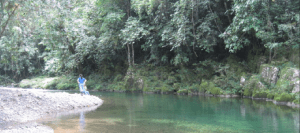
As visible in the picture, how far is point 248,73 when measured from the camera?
17.3 meters

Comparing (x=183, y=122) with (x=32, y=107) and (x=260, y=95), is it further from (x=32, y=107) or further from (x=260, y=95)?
(x=260, y=95)

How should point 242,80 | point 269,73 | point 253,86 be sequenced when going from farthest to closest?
point 242,80, point 253,86, point 269,73

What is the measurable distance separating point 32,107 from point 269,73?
1316 cm

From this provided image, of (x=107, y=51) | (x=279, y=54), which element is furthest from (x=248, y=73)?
(x=107, y=51)

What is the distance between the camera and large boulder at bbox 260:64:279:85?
14741 millimetres

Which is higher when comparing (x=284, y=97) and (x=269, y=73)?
(x=269, y=73)

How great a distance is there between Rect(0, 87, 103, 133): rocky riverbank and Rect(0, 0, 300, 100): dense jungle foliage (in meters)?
5.49

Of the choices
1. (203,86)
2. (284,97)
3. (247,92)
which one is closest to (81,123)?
(284,97)

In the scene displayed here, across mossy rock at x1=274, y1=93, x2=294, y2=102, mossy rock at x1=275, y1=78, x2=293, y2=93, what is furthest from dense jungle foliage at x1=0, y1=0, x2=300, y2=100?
mossy rock at x1=274, y1=93, x2=294, y2=102

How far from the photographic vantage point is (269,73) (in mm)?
15180

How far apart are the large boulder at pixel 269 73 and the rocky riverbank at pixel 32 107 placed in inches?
399

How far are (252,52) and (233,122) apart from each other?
39.0 ft

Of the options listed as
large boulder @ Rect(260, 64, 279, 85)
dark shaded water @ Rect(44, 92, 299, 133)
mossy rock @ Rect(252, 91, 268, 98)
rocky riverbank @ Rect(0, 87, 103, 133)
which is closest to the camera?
dark shaded water @ Rect(44, 92, 299, 133)

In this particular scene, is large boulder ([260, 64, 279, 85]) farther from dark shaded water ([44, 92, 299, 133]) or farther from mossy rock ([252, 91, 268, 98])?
dark shaded water ([44, 92, 299, 133])
